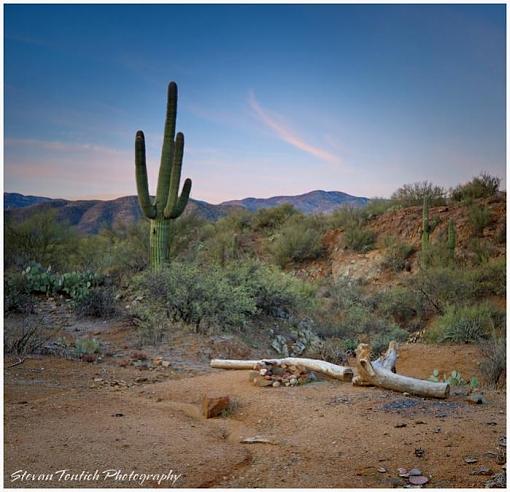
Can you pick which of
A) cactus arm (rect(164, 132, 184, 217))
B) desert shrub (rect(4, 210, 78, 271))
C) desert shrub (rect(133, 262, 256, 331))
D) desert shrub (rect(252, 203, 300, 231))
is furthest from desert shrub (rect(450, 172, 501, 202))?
desert shrub (rect(4, 210, 78, 271))

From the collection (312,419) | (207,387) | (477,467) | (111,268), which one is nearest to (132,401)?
(207,387)

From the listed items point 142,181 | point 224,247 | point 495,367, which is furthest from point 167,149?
point 224,247

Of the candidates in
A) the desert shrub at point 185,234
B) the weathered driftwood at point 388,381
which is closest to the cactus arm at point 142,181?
the desert shrub at point 185,234

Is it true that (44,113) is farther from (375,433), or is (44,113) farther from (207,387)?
(375,433)

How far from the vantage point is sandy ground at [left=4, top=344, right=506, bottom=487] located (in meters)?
3.61

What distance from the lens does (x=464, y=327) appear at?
1110 centimetres

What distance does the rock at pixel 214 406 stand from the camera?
5.14 m

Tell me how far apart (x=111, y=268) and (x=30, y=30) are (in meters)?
9.83

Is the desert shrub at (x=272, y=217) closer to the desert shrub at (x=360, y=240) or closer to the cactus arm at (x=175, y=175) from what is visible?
the desert shrub at (x=360, y=240)

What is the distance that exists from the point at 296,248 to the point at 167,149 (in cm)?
1085

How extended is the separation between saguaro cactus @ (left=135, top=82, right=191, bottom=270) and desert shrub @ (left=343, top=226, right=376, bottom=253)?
10886 mm

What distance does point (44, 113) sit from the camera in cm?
1013

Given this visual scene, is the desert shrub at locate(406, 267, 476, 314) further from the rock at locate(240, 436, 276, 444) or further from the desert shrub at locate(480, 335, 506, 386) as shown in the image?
the rock at locate(240, 436, 276, 444)

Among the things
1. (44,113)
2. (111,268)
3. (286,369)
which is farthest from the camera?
(111,268)
